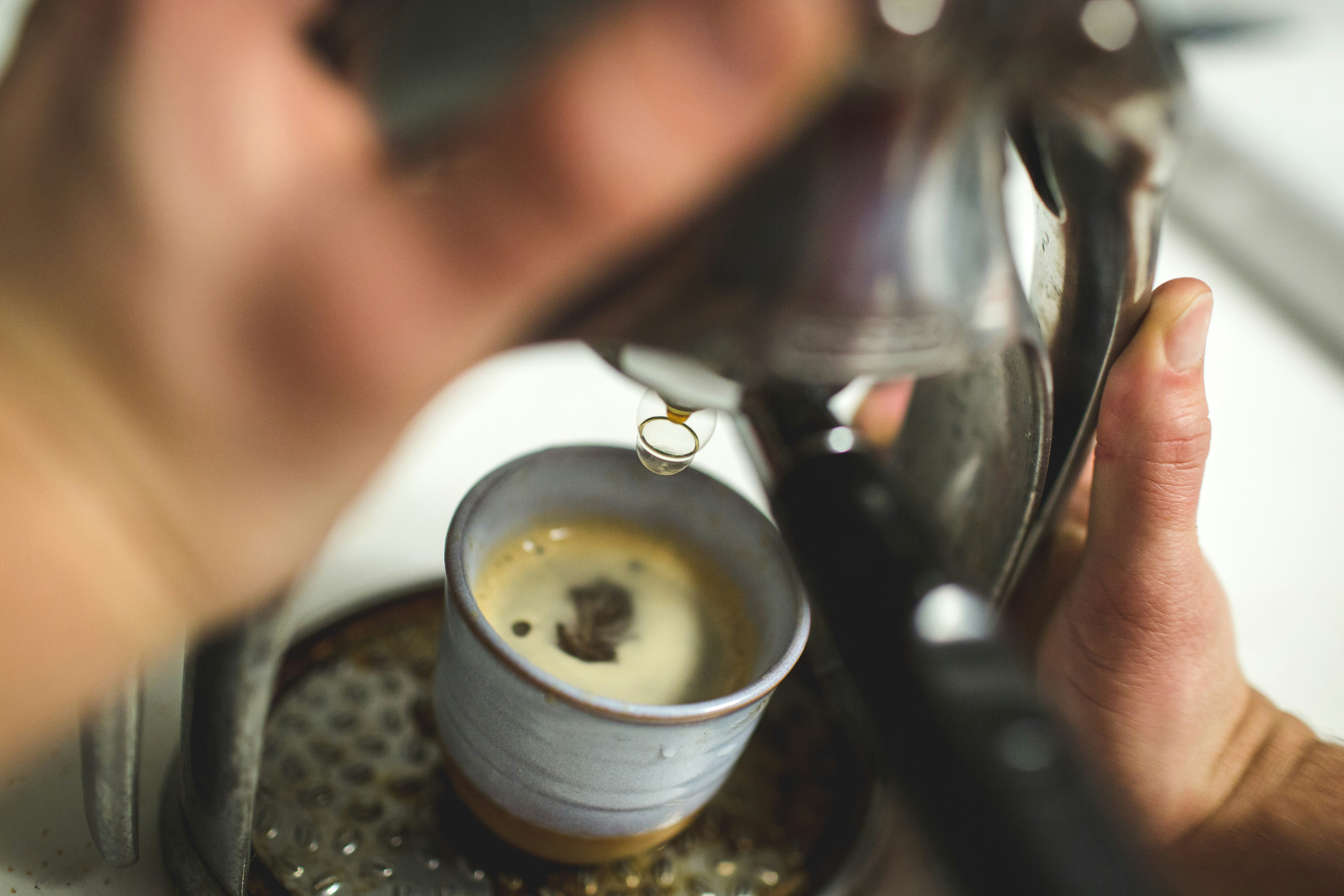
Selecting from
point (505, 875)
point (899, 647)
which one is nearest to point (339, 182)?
point (899, 647)

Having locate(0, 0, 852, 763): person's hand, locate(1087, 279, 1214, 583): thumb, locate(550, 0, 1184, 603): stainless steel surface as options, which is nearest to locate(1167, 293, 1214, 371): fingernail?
locate(1087, 279, 1214, 583): thumb

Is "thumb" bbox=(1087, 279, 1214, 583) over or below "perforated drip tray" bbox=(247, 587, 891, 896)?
over

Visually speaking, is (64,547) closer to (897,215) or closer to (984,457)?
A: (897,215)

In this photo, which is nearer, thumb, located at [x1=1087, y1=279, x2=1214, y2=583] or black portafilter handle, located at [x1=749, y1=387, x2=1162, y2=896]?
black portafilter handle, located at [x1=749, y1=387, x2=1162, y2=896]

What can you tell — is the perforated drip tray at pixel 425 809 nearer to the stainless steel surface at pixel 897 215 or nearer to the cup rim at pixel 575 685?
the cup rim at pixel 575 685

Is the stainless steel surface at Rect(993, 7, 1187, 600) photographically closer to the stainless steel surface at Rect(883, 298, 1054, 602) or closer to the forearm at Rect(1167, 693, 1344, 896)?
the stainless steel surface at Rect(883, 298, 1054, 602)

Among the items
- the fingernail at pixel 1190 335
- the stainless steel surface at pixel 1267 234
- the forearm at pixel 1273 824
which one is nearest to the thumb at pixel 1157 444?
the fingernail at pixel 1190 335

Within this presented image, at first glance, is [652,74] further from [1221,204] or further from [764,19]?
[1221,204]
